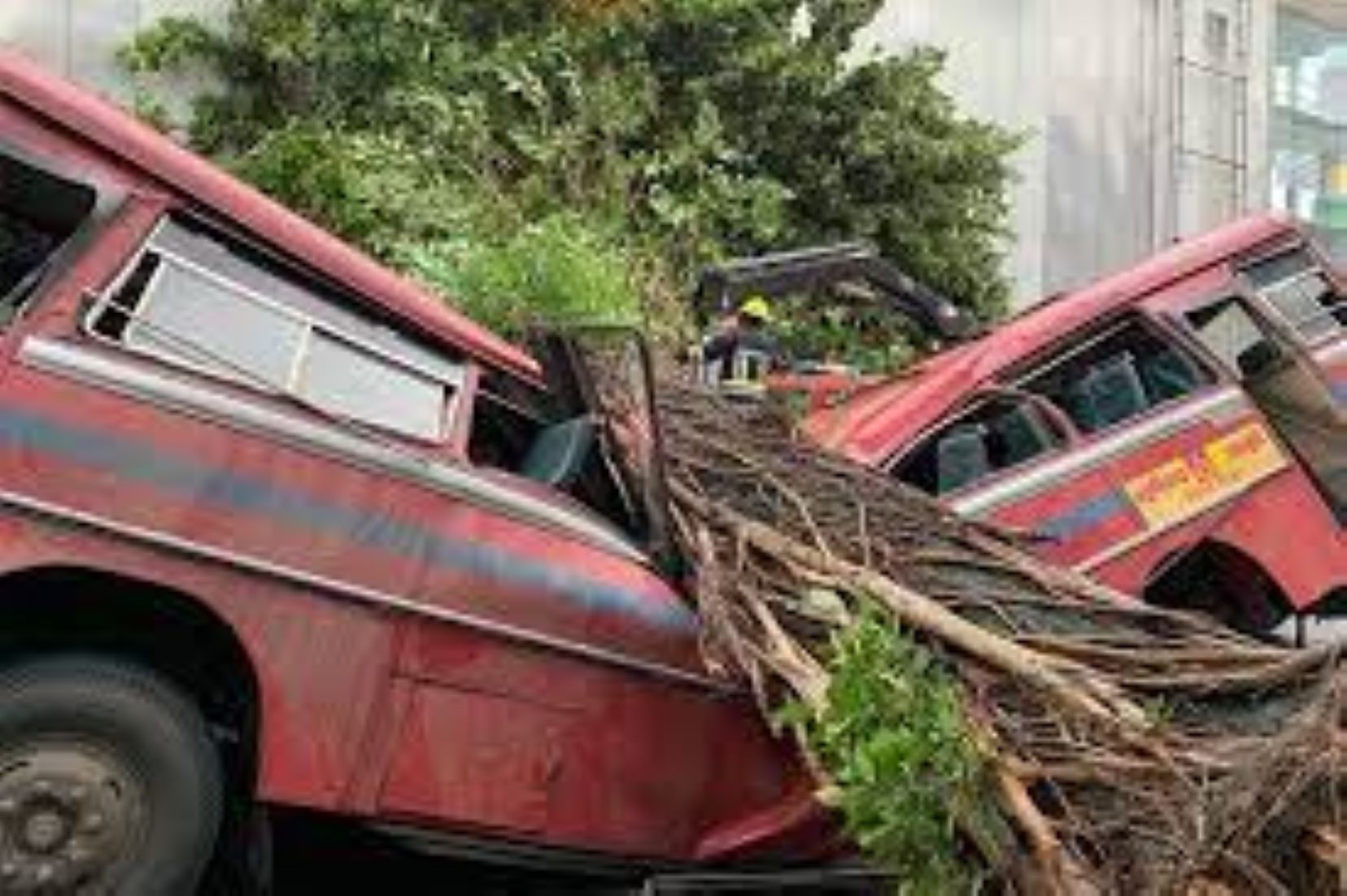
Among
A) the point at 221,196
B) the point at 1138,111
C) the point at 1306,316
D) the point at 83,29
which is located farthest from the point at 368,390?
the point at 1138,111

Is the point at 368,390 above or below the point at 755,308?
below

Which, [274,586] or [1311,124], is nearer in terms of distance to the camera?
[274,586]

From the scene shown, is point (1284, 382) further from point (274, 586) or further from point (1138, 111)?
point (1138, 111)

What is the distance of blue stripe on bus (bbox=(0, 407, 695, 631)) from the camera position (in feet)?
17.3

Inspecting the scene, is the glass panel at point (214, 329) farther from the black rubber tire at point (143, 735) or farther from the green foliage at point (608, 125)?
the green foliage at point (608, 125)

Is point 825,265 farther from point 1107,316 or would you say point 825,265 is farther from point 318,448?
point 318,448

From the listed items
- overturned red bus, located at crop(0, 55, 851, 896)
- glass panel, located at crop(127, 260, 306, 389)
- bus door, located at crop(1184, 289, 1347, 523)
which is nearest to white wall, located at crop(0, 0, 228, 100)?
bus door, located at crop(1184, 289, 1347, 523)

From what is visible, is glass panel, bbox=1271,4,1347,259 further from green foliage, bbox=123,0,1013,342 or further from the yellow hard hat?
the yellow hard hat

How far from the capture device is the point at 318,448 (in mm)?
5707

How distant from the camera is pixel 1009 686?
5.82 meters

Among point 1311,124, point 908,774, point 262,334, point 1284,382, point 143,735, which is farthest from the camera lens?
point 1311,124

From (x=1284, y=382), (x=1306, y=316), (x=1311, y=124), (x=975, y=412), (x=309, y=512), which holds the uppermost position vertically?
(x=1311, y=124)

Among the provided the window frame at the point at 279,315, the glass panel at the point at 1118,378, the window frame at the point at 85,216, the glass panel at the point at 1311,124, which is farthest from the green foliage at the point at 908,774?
the glass panel at the point at 1311,124

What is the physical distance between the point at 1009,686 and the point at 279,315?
2.09m
